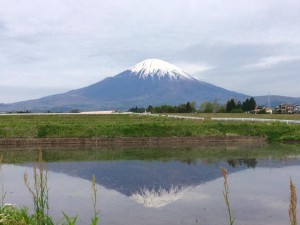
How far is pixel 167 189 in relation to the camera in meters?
14.7

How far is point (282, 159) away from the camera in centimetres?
2317

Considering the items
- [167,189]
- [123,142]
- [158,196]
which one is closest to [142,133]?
[123,142]

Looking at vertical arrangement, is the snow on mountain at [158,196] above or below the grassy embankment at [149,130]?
below

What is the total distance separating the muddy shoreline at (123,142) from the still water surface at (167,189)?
874 centimetres


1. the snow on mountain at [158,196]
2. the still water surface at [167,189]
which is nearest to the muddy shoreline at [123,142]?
the still water surface at [167,189]

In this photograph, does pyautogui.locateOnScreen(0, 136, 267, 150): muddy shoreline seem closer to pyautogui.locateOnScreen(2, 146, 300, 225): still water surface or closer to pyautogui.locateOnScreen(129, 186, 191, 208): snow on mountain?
pyautogui.locateOnScreen(2, 146, 300, 225): still water surface

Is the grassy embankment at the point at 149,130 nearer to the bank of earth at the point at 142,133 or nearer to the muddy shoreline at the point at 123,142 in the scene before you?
the bank of earth at the point at 142,133

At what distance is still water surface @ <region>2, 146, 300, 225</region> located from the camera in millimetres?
10734

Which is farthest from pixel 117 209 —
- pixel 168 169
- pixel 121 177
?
pixel 168 169

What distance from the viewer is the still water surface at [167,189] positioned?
35.2 feet

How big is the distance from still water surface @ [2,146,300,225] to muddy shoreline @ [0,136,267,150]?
874 cm

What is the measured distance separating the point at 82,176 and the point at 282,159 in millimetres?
11913

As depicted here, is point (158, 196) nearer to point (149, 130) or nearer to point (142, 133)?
point (142, 133)

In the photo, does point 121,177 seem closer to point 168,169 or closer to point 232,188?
point 168,169
